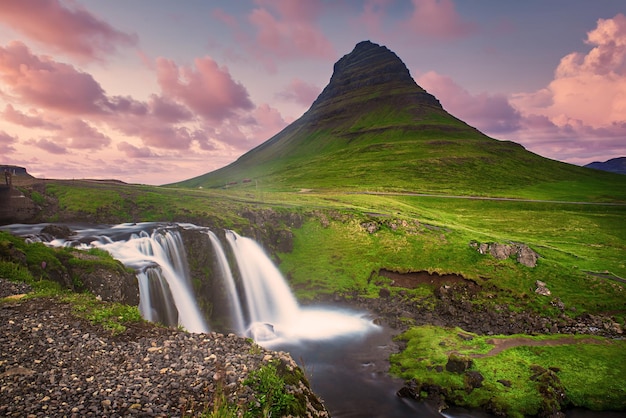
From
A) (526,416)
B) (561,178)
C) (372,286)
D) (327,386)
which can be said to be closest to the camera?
(526,416)

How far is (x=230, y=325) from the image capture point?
3278 cm

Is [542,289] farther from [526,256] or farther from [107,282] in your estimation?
[107,282]

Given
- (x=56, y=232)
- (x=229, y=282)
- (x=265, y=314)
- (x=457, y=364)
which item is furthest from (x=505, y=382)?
(x=56, y=232)

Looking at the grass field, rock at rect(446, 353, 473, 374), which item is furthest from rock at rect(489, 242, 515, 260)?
rock at rect(446, 353, 473, 374)

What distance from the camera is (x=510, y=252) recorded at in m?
45.9

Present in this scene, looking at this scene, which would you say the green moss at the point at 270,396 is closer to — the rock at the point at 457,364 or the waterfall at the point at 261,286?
the rock at the point at 457,364

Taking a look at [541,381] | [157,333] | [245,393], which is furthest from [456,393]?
[157,333]

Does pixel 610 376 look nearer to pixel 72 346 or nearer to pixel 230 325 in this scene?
pixel 230 325

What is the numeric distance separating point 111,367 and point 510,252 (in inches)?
1904

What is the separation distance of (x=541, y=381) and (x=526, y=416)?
121 inches

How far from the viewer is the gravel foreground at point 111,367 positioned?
35.4ft

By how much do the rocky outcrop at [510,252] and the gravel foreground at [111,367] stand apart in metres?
40.8

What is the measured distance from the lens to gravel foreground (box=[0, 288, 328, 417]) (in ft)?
35.4

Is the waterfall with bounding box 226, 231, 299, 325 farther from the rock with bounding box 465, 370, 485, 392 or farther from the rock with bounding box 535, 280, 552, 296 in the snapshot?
the rock with bounding box 535, 280, 552, 296
